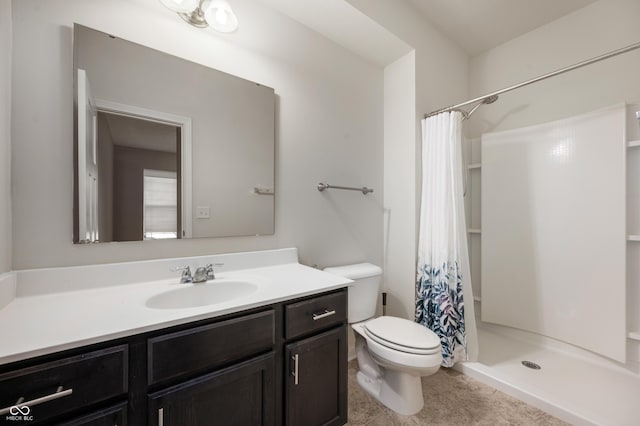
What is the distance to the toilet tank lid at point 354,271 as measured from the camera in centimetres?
166

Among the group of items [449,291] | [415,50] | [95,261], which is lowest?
[449,291]

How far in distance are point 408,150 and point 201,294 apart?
1715 mm

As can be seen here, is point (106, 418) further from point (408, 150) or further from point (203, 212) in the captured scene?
point (408, 150)

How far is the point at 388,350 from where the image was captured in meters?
1.38

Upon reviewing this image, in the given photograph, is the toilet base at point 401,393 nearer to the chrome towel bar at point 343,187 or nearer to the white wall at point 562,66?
the chrome towel bar at point 343,187

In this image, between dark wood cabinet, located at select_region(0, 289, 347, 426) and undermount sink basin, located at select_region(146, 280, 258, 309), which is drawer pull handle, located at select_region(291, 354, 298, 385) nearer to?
dark wood cabinet, located at select_region(0, 289, 347, 426)

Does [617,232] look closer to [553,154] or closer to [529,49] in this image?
[553,154]

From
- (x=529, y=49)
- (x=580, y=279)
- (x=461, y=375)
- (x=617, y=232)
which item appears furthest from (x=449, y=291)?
(x=529, y=49)

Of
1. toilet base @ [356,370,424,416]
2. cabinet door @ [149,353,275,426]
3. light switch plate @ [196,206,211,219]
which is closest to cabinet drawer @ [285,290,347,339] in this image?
cabinet door @ [149,353,275,426]

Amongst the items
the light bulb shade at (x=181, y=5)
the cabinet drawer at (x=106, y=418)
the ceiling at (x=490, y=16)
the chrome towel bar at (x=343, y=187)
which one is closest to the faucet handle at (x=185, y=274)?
the cabinet drawer at (x=106, y=418)

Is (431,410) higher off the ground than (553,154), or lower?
lower

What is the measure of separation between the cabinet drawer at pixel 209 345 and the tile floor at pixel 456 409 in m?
0.83

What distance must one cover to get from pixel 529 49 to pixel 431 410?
2.88 metres

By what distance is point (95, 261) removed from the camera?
1.11 m
